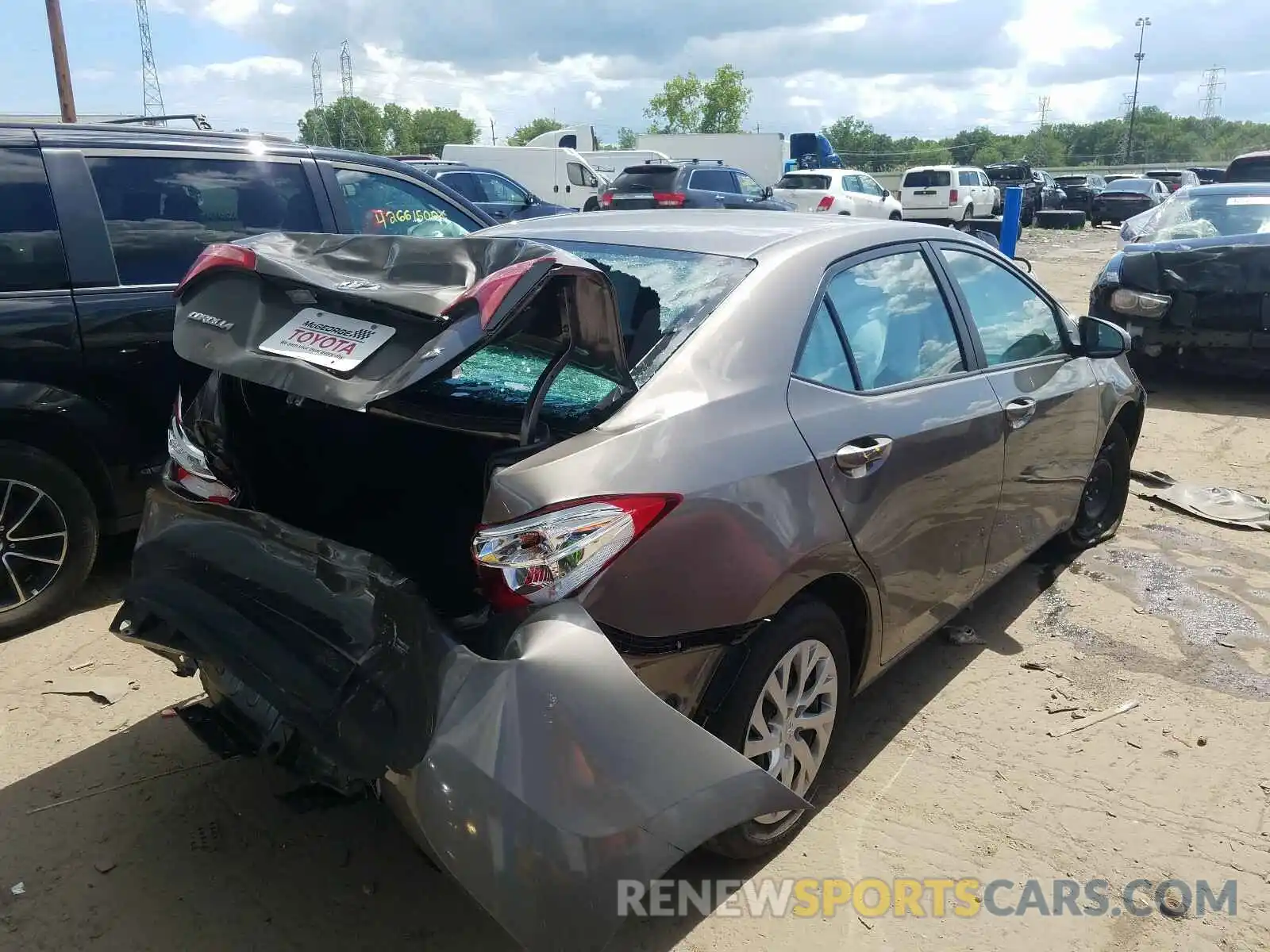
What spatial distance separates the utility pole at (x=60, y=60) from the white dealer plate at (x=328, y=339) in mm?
16228

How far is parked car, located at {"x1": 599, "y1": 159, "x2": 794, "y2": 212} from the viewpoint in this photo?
1862 centimetres

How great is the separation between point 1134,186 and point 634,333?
32.3 meters

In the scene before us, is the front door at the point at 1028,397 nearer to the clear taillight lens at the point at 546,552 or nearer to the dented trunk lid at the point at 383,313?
the dented trunk lid at the point at 383,313

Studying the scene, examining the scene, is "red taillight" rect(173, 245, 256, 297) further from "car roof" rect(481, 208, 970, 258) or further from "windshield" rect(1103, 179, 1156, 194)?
"windshield" rect(1103, 179, 1156, 194)

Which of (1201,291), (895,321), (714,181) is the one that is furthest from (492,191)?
(895,321)

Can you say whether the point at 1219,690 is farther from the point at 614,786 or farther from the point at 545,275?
the point at 545,275

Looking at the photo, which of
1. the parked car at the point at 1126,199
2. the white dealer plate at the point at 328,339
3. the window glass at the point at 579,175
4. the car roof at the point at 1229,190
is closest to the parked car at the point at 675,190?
the window glass at the point at 579,175

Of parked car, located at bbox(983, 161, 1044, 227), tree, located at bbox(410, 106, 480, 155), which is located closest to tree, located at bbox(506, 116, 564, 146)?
tree, located at bbox(410, 106, 480, 155)

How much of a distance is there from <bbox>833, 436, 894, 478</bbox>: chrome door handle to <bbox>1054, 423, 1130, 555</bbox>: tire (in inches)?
95.2

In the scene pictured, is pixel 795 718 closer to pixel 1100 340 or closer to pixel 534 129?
pixel 1100 340

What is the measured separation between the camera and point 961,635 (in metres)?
3.99

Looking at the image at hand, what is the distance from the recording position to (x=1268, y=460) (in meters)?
6.44

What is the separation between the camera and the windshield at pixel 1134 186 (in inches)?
1144

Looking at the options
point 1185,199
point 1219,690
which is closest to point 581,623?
point 1219,690
